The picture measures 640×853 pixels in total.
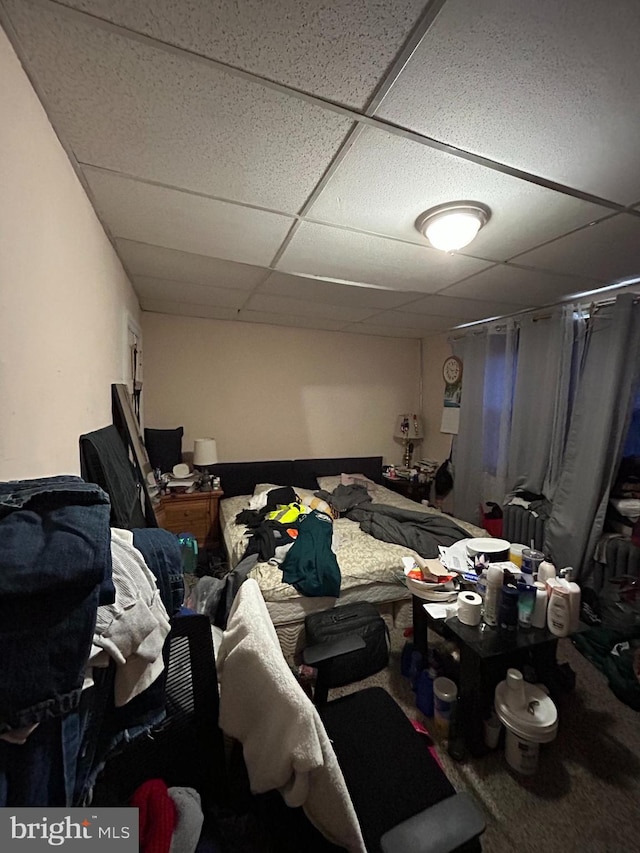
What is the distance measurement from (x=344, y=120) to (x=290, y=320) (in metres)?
2.57

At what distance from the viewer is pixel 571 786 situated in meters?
1.29

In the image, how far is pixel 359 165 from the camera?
112 centimetres

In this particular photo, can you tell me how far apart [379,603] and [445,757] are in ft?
2.39

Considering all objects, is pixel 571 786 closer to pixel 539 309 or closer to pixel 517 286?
pixel 517 286

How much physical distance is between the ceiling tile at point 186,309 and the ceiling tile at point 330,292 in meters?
0.84

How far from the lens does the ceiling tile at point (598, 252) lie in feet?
4.84

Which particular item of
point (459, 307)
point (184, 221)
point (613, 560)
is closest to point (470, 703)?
point (613, 560)

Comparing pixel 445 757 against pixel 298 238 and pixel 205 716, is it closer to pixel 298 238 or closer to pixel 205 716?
pixel 205 716

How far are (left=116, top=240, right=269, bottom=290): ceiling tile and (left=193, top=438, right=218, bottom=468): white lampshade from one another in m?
1.52

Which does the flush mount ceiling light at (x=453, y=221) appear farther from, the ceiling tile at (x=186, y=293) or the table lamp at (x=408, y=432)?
the table lamp at (x=408, y=432)

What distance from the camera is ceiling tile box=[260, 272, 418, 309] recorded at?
2283mm

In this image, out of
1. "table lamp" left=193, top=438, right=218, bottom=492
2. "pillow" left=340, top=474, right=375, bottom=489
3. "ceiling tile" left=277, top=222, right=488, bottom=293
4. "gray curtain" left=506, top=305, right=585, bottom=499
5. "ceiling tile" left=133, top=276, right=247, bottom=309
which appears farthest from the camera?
"pillow" left=340, top=474, right=375, bottom=489

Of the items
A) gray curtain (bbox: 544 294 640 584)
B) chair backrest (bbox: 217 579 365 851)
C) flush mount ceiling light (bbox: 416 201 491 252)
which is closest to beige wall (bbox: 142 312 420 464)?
gray curtain (bbox: 544 294 640 584)

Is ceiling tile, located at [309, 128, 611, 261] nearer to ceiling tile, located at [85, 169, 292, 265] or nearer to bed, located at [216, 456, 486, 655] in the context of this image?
ceiling tile, located at [85, 169, 292, 265]
